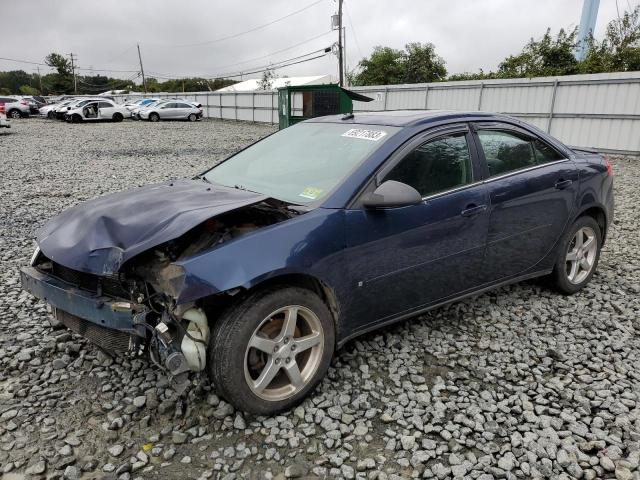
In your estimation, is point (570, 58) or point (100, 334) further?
point (570, 58)

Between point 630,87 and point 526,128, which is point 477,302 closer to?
point 526,128

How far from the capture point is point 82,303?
104 inches

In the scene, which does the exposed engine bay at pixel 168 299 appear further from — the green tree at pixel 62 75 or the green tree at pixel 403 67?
the green tree at pixel 62 75

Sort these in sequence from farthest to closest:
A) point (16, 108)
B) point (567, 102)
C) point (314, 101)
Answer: point (16, 108), point (567, 102), point (314, 101)

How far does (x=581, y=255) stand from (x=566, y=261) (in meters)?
0.21

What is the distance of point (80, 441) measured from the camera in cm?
250

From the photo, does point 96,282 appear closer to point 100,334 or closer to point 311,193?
point 100,334

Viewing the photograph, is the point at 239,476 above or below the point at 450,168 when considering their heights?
below

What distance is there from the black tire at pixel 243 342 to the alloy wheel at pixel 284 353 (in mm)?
26

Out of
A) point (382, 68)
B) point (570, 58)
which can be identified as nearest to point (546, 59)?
point (570, 58)

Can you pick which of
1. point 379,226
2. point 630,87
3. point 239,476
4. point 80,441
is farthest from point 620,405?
point 630,87

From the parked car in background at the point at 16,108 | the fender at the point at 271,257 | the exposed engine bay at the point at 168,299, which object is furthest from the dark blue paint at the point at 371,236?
the parked car in background at the point at 16,108

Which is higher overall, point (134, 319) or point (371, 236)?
point (371, 236)

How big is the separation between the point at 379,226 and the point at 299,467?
1379 millimetres
